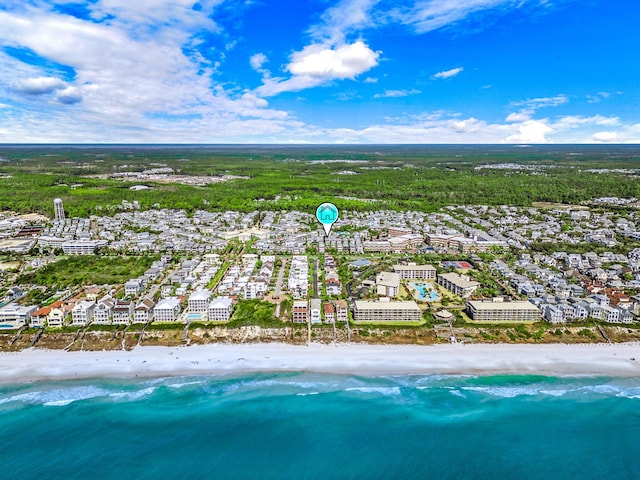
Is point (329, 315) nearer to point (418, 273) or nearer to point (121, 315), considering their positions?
point (418, 273)

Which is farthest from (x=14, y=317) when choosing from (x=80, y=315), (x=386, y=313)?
(x=386, y=313)

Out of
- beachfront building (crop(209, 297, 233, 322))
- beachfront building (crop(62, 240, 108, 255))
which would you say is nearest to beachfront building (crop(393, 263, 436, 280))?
beachfront building (crop(209, 297, 233, 322))

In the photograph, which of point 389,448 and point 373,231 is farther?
point 373,231

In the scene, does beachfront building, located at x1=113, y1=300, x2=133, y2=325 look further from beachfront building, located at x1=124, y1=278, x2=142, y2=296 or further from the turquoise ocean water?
the turquoise ocean water

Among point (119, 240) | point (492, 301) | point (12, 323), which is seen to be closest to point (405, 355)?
point (492, 301)

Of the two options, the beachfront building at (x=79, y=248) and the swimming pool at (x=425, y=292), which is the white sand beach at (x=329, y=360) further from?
the beachfront building at (x=79, y=248)

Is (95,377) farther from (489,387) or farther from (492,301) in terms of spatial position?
(492,301)
